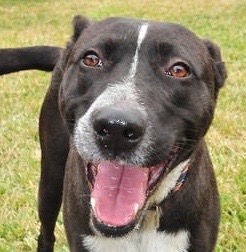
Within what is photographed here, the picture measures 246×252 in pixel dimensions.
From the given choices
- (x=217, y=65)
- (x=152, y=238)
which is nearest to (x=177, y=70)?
(x=217, y=65)

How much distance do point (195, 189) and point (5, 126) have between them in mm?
4186

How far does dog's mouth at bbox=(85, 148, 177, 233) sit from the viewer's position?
3.25 metres

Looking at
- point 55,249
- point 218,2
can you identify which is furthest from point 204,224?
point 218,2

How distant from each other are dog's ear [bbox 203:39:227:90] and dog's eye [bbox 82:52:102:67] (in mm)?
722

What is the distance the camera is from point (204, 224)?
361 centimetres

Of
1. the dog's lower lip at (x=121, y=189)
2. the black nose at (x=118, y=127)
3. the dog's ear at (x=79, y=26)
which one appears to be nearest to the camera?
the black nose at (x=118, y=127)

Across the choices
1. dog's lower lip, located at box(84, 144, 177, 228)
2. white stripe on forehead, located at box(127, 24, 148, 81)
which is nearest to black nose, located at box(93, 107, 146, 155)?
dog's lower lip, located at box(84, 144, 177, 228)

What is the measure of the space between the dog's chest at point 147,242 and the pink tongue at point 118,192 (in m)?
0.28

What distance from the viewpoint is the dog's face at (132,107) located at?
Answer: 3027 millimetres

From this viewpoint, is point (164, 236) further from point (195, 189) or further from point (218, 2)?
point (218, 2)

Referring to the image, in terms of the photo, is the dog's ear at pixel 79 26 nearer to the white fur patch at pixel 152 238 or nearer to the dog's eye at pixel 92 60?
the dog's eye at pixel 92 60

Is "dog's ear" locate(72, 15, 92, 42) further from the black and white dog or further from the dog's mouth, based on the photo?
the dog's mouth

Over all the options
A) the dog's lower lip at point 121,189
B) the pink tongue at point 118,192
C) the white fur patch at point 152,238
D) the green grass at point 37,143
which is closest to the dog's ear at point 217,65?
the white fur patch at point 152,238

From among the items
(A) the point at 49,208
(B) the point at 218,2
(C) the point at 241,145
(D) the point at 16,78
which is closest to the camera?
(A) the point at 49,208
